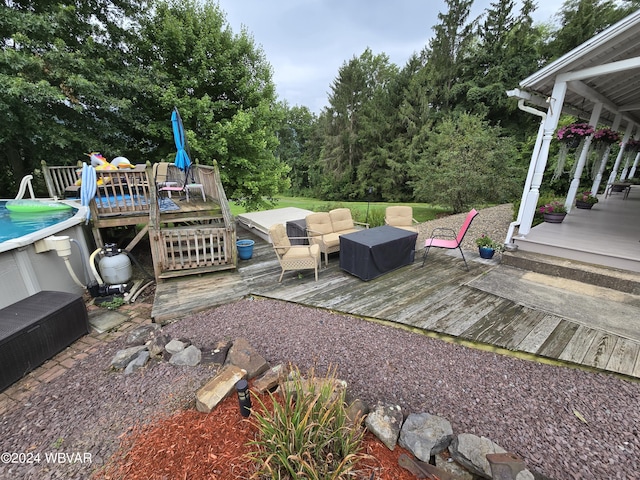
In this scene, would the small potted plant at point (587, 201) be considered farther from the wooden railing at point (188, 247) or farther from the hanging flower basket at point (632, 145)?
the wooden railing at point (188, 247)

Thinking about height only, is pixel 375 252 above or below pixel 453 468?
above

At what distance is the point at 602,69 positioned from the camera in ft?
12.0

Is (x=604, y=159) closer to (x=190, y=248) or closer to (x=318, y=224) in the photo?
(x=318, y=224)

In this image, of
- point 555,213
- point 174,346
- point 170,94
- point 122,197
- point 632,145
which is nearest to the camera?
point 174,346

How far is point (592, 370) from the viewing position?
2363 millimetres

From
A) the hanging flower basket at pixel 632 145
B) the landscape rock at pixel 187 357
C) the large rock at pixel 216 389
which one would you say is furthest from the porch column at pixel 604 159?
the landscape rock at pixel 187 357

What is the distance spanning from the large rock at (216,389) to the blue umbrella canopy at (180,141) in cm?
461

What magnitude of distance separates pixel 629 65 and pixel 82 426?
6.88m

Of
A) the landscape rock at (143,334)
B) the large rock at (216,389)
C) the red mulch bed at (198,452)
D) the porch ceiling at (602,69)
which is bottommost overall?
the landscape rock at (143,334)

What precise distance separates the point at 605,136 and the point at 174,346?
8802 mm

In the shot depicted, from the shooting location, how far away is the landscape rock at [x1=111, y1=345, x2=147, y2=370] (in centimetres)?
254

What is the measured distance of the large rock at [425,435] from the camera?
1631 millimetres

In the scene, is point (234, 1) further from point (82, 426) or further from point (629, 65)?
point (82, 426)

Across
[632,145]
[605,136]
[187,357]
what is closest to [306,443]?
[187,357]
